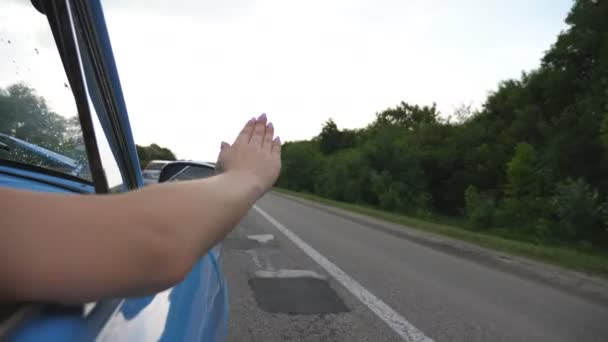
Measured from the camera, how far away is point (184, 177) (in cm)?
205

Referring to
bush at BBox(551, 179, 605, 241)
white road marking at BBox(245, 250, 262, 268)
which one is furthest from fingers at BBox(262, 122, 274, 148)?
bush at BBox(551, 179, 605, 241)

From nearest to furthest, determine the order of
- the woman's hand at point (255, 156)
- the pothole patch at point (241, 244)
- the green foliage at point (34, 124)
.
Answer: the woman's hand at point (255, 156) < the green foliage at point (34, 124) < the pothole patch at point (241, 244)

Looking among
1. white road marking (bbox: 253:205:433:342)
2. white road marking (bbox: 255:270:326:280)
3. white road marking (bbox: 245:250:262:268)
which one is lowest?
white road marking (bbox: 245:250:262:268)

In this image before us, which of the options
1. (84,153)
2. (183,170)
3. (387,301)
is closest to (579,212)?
(387,301)

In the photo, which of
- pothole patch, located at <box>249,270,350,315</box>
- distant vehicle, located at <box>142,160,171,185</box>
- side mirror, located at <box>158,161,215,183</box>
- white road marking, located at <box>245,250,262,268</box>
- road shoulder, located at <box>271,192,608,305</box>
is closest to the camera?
side mirror, located at <box>158,161,215,183</box>

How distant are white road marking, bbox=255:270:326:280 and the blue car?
15.3 ft

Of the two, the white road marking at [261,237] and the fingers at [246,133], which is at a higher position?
the fingers at [246,133]

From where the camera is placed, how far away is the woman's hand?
1.05m

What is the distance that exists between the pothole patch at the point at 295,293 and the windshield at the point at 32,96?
363 cm

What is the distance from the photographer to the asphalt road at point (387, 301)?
14.2ft

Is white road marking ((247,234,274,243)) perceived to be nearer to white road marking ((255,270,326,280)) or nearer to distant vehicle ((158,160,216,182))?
white road marking ((255,270,326,280))

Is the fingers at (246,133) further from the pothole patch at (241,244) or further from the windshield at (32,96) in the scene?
the pothole patch at (241,244)

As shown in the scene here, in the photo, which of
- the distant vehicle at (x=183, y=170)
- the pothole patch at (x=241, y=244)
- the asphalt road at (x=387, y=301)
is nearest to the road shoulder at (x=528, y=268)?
the asphalt road at (x=387, y=301)

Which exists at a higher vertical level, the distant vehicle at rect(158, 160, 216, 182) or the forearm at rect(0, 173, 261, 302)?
the distant vehicle at rect(158, 160, 216, 182)
